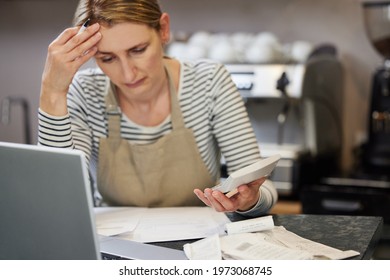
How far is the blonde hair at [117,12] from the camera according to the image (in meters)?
1.26

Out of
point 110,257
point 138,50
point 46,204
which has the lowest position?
point 110,257

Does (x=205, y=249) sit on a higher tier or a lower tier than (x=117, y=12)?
lower

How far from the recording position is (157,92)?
4.72 ft

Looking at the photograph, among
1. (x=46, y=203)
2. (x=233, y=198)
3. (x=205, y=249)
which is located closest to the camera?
(x=46, y=203)

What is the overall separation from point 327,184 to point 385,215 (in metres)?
0.25

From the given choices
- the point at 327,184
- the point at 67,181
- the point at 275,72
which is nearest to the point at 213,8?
the point at 275,72

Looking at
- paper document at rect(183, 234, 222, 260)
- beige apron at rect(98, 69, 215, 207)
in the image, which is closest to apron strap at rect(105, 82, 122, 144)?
beige apron at rect(98, 69, 215, 207)

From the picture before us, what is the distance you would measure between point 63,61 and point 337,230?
0.61 meters

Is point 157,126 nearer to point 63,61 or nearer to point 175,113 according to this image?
point 175,113

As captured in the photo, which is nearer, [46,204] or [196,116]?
[46,204]

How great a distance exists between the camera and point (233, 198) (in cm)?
115

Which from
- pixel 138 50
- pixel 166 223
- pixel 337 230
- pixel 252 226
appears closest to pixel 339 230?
pixel 337 230

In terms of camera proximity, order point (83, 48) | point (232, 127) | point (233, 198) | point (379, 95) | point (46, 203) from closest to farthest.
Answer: point (46, 203)
point (233, 198)
point (83, 48)
point (232, 127)
point (379, 95)
